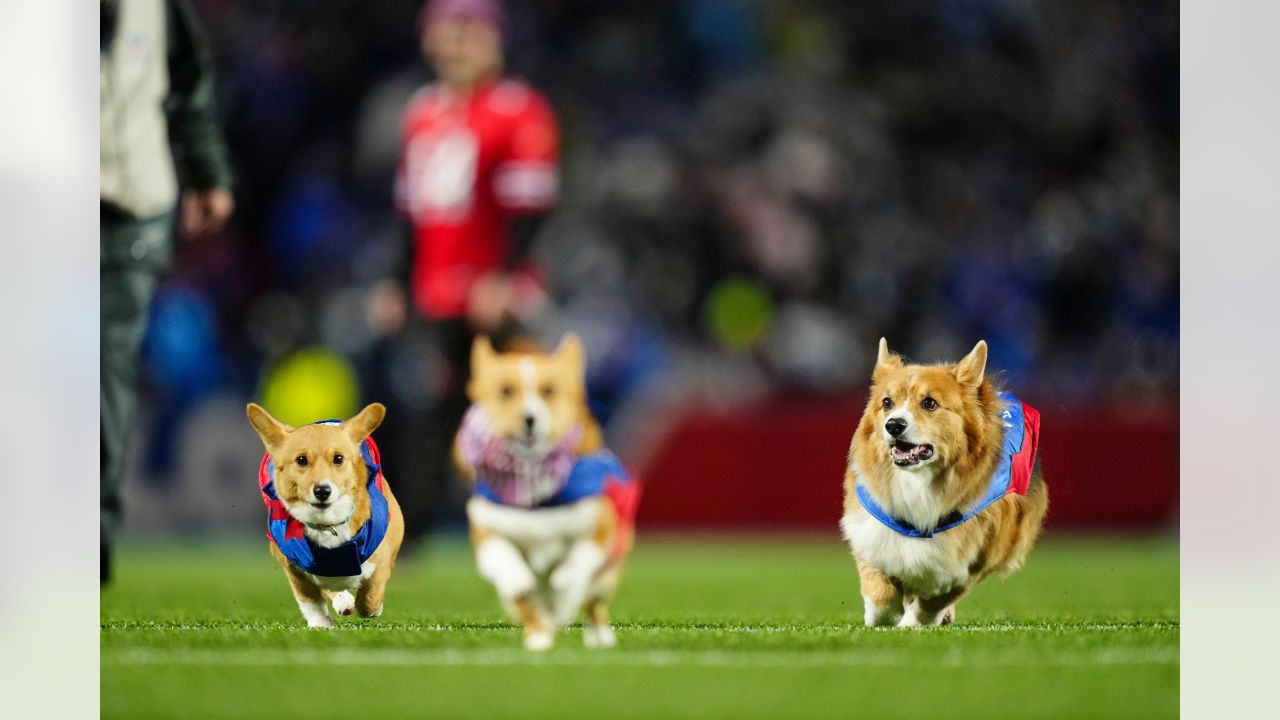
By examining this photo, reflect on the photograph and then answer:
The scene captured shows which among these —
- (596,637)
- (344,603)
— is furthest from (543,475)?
(344,603)

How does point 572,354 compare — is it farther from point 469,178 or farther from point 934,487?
point 934,487

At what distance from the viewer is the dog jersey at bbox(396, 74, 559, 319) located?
3.66 m

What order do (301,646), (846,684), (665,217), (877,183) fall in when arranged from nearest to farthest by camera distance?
(846,684)
(301,646)
(877,183)
(665,217)

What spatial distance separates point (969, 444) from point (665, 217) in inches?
109

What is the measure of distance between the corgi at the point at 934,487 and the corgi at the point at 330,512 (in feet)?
3.81

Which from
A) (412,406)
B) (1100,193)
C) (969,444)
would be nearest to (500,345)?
(412,406)

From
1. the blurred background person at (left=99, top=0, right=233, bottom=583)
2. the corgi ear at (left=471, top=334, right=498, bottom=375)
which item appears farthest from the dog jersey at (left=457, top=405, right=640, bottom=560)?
the blurred background person at (left=99, top=0, right=233, bottom=583)

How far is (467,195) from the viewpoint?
3.70m

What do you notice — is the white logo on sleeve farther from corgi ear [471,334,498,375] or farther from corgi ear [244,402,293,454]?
corgi ear [244,402,293,454]

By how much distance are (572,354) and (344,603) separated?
91cm

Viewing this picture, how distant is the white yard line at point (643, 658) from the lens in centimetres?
322

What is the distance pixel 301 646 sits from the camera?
11.1ft
